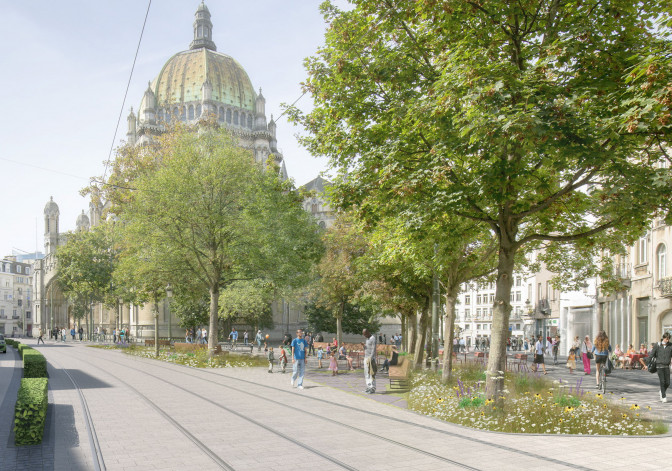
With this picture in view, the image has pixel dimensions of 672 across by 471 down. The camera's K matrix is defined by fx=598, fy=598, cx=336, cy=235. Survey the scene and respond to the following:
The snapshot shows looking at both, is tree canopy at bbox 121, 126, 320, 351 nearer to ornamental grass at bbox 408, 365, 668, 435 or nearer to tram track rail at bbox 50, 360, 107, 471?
tram track rail at bbox 50, 360, 107, 471

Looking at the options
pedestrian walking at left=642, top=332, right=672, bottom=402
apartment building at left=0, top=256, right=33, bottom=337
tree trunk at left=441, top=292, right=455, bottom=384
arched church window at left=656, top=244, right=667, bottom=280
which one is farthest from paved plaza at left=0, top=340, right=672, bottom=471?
apartment building at left=0, top=256, right=33, bottom=337

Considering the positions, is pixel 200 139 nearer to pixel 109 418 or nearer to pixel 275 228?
pixel 275 228

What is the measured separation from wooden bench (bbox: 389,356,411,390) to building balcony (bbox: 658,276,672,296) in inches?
797

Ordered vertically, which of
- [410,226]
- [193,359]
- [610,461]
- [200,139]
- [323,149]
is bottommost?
[193,359]

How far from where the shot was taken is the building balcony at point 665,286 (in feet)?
102

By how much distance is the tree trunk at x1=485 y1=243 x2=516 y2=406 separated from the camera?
1222cm

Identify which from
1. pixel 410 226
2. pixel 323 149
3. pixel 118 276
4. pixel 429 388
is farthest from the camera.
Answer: pixel 118 276

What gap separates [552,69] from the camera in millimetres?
10070

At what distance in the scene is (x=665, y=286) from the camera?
31.8m

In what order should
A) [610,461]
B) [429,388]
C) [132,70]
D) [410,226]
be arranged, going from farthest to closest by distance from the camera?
[132,70] → [429,388] → [410,226] → [610,461]

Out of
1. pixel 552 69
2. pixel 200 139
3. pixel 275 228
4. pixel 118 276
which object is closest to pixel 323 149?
pixel 552 69

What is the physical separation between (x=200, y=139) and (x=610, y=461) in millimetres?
25659

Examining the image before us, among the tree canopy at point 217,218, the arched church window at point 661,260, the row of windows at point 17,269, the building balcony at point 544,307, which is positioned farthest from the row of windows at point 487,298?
the row of windows at point 17,269

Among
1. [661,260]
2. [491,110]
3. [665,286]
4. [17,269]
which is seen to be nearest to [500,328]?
[491,110]
